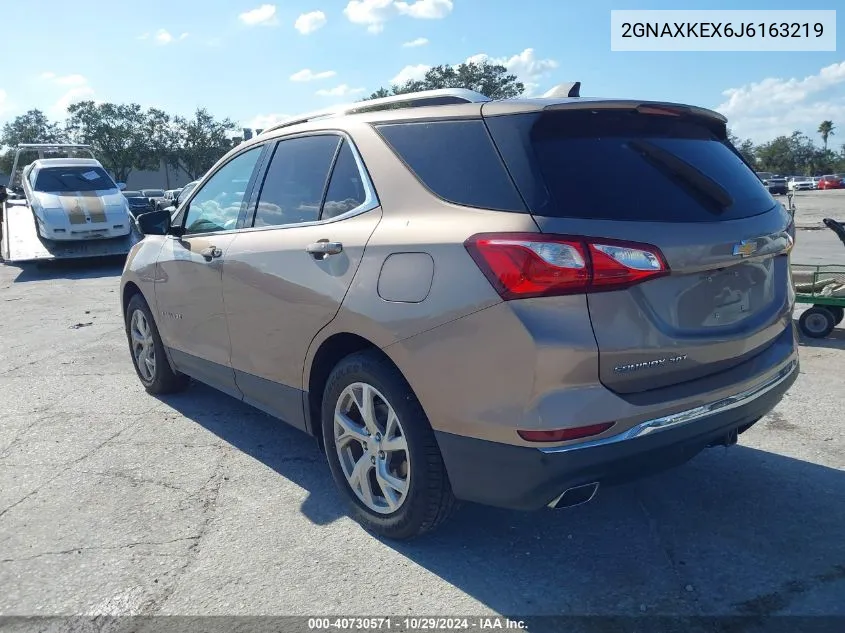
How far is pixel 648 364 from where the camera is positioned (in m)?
2.49

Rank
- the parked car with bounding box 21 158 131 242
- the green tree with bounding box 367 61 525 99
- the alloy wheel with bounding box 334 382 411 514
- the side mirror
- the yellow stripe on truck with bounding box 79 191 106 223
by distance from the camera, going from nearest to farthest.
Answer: the alloy wheel with bounding box 334 382 411 514, the side mirror, the parked car with bounding box 21 158 131 242, the yellow stripe on truck with bounding box 79 191 106 223, the green tree with bounding box 367 61 525 99

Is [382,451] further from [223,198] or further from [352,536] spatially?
[223,198]

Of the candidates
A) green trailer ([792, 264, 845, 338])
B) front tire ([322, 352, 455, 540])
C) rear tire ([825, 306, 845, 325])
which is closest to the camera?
front tire ([322, 352, 455, 540])

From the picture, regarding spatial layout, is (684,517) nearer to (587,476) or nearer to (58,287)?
(587,476)

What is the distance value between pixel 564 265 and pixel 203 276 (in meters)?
2.56

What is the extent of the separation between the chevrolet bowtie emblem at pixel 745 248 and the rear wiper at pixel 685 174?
6.5 inches

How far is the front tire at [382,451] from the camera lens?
2.81m

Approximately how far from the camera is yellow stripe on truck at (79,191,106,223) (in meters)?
13.8

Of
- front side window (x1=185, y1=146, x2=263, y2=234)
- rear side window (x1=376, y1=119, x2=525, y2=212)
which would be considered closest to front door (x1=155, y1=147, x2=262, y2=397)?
front side window (x1=185, y1=146, x2=263, y2=234)

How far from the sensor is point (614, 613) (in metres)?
2.56

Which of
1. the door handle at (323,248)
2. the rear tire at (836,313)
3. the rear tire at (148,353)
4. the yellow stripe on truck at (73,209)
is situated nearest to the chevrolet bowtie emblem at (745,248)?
the door handle at (323,248)

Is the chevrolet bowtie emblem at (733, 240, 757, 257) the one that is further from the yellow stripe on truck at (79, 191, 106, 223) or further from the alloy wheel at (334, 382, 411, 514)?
the yellow stripe on truck at (79, 191, 106, 223)

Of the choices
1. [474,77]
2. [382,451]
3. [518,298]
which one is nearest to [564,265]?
[518,298]

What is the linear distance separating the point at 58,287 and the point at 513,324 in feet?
37.5
